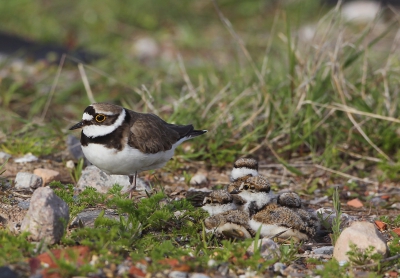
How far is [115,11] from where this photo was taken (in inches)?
504

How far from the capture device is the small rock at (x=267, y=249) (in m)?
4.20

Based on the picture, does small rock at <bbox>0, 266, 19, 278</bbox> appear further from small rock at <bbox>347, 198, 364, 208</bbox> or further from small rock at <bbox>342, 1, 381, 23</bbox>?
small rock at <bbox>342, 1, 381, 23</bbox>

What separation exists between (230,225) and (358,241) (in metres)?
0.85

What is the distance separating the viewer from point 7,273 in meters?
3.61

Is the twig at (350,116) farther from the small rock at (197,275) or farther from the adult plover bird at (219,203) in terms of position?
the small rock at (197,275)

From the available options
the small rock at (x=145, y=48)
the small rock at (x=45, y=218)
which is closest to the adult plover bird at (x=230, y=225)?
the small rock at (x=45, y=218)

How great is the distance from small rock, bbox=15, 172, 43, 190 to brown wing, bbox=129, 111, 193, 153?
0.96 metres

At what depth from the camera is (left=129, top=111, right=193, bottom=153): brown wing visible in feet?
16.7

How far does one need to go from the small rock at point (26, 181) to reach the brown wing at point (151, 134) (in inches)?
37.7

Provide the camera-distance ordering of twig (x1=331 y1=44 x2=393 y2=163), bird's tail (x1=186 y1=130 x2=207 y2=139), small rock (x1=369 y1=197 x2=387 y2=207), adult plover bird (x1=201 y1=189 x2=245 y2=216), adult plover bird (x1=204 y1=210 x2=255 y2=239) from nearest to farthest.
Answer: adult plover bird (x1=204 y1=210 x2=255 y2=239)
adult plover bird (x1=201 y1=189 x2=245 y2=216)
bird's tail (x1=186 y1=130 x2=207 y2=139)
small rock (x1=369 y1=197 x2=387 y2=207)
twig (x1=331 y1=44 x2=393 y2=163)

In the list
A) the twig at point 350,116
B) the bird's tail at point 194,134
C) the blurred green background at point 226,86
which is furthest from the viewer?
the blurred green background at point 226,86

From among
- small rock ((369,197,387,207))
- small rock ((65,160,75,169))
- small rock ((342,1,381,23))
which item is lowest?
small rock ((369,197,387,207))

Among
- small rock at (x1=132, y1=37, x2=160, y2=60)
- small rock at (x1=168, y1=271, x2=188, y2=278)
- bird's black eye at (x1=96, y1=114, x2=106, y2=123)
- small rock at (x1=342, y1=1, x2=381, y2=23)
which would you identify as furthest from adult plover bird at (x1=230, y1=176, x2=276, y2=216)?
small rock at (x1=342, y1=1, x2=381, y2=23)

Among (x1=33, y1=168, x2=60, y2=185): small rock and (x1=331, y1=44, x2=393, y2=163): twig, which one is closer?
(x1=33, y1=168, x2=60, y2=185): small rock
